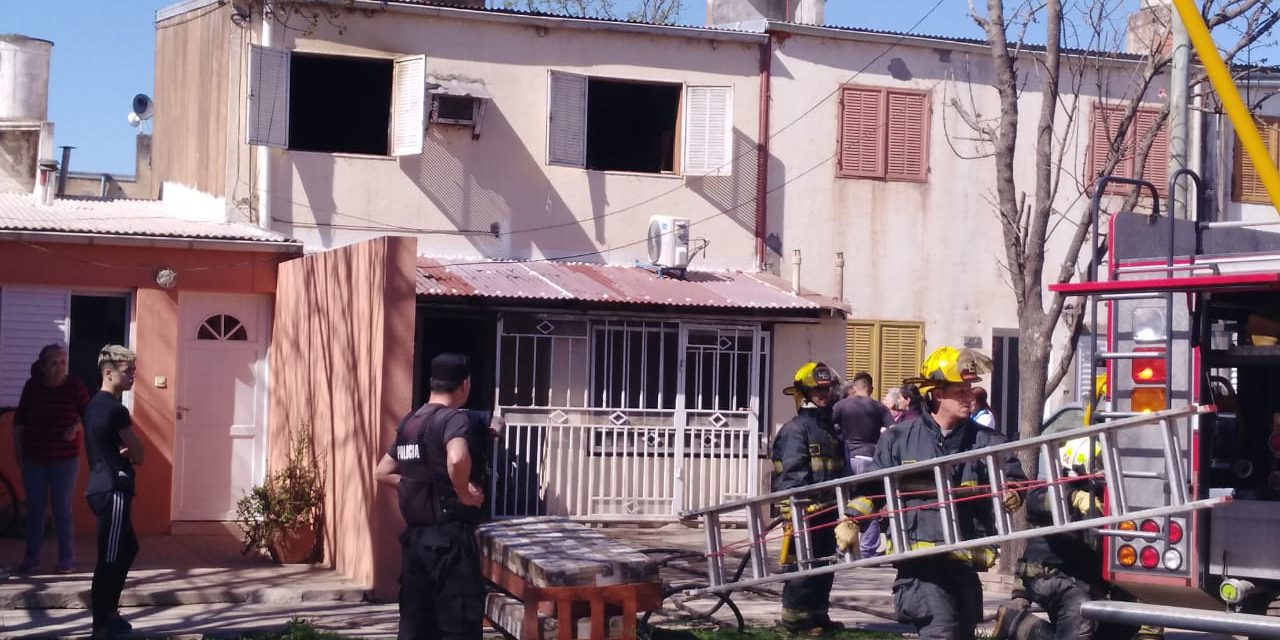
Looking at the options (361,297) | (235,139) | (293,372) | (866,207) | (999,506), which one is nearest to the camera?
(999,506)

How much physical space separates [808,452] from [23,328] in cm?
788

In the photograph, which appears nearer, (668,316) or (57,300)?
(57,300)

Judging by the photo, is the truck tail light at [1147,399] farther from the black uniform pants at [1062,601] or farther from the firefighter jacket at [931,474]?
the black uniform pants at [1062,601]

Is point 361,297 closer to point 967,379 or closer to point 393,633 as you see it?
point 393,633

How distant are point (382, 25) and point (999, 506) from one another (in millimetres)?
11214

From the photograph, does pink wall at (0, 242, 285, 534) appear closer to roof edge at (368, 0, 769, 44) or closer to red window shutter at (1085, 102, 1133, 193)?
roof edge at (368, 0, 769, 44)

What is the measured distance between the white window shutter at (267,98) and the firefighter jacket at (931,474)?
33.0 feet

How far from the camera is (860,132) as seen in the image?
18.0 meters

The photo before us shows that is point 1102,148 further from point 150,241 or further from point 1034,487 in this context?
point 1034,487

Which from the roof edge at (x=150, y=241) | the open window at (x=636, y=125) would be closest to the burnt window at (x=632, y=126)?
the open window at (x=636, y=125)

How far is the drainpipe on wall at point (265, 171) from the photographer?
15.7 m

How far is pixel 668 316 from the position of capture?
54.0ft

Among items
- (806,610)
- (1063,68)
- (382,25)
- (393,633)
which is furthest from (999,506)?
(1063,68)

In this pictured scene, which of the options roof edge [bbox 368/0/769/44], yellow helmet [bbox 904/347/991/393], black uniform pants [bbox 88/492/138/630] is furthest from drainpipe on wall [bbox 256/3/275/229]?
yellow helmet [bbox 904/347/991/393]
